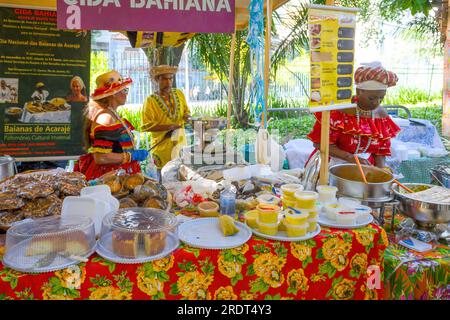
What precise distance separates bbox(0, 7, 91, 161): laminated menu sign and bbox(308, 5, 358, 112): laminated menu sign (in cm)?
277

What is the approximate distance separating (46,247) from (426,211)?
1664mm

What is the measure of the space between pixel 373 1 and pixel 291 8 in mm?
3921

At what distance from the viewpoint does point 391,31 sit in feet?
38.7

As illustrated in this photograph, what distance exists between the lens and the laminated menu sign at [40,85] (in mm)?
3807

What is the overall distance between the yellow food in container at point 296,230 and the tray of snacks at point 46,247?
0.83 meters

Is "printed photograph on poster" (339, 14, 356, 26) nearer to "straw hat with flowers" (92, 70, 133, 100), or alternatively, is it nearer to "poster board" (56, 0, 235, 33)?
"poster board" (56, 0, 235, 33)

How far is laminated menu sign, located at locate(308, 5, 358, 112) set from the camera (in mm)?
2074

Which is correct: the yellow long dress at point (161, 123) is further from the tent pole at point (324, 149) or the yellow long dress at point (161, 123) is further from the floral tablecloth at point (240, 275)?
the floral tablecloth at point (240, 275)

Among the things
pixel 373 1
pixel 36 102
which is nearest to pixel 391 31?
pixel 373 1

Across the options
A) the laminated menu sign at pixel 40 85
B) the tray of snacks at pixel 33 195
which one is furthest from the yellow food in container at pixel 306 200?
the laminated menu sign at pixel 40 85

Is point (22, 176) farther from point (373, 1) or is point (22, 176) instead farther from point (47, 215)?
point (373, 1)

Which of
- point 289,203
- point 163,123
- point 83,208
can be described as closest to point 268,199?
point 289,203

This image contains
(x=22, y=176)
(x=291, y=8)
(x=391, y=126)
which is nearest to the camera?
(x=22, y=176)

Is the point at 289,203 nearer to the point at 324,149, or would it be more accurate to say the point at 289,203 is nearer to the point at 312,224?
the point at 312,224
